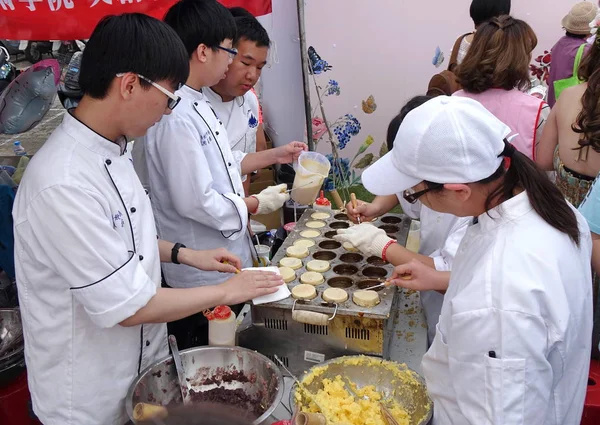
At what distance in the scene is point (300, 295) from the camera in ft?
6.89

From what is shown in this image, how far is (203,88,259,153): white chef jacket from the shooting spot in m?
3.21

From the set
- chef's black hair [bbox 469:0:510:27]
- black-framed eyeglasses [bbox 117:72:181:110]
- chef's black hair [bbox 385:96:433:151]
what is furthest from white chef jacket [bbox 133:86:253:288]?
chef's black hair [bbox 469:0:510:27]

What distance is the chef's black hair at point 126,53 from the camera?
5.16 feet

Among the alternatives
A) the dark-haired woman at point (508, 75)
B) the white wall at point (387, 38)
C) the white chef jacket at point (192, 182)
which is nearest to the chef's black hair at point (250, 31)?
the white chef jacket at point (192, 182)

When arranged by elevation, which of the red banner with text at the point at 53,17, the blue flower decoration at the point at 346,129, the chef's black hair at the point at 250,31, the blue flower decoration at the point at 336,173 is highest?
the red banner with text at the point at 53,17

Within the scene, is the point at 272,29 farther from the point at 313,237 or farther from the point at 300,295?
the point at 300,295

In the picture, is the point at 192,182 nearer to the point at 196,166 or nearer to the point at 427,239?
the point at 196,166

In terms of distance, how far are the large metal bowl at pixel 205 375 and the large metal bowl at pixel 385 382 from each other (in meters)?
0.11

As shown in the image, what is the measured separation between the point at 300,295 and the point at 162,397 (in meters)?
0.66

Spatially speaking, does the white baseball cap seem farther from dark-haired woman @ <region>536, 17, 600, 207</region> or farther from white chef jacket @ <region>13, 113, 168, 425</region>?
dark-haired woman @ <region>536, 17, 600, 207</region>

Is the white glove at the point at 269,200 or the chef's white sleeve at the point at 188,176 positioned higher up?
the chef's white sleeve at the point at 188,176

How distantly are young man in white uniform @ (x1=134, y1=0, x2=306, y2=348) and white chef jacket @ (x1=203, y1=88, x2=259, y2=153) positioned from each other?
25.2 inches

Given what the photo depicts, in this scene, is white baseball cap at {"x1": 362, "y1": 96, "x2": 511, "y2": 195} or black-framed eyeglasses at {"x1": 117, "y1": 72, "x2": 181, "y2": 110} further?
black-framed eyeglasses at {"x1": 117, "y1": 72, "x2": 181, "y2": 110}

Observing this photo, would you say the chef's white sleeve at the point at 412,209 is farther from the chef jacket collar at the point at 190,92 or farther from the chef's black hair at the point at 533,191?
the chef's black hair at the point at 533,191
